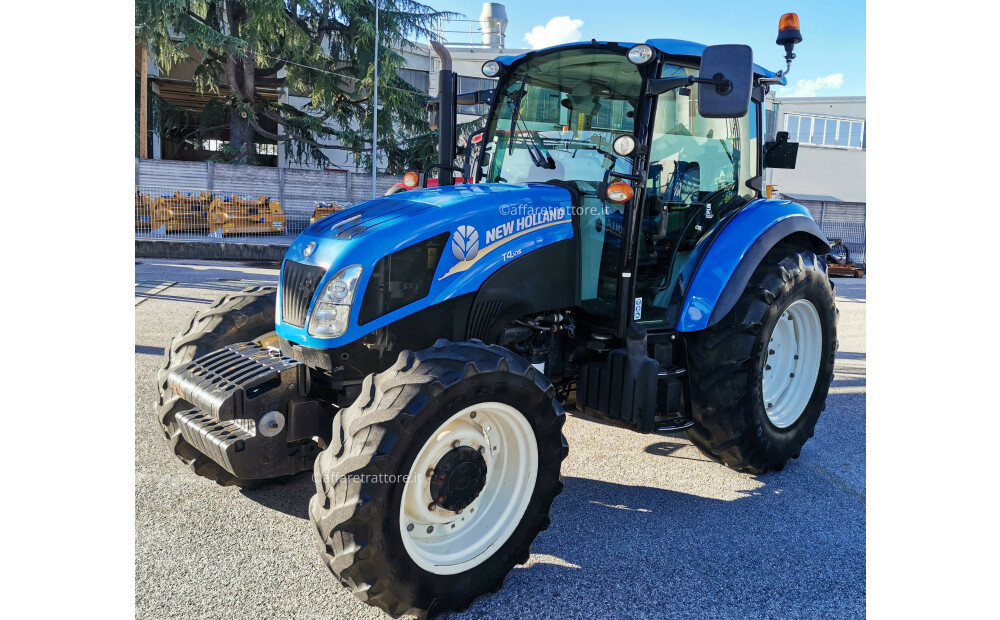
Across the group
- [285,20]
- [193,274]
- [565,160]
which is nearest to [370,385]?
[565,160]

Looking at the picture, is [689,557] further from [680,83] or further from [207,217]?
[207,217]

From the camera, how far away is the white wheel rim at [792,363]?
416cm

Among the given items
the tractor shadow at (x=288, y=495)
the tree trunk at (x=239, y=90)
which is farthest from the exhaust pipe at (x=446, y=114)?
the tree trunk at (x=239, y=90)

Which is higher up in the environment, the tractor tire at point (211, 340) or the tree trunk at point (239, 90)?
the tree trunk at point (239, 90)

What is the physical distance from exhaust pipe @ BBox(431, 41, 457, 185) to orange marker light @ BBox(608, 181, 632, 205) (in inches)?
46.0

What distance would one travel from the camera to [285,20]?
20547mm

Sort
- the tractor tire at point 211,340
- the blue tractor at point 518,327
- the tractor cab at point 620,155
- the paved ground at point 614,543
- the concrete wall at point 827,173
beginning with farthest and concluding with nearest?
the concrete wall at point 827,173, the tractor cab at point 620,155, the tractor tire at point 211,340, the paved ground at point 614,543, the blue tractor at point 518,327

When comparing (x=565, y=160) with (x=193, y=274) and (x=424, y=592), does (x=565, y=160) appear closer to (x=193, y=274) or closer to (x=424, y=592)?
(x=424, y=592)

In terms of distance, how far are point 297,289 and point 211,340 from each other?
0.73m

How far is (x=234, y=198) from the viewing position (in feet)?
56.7

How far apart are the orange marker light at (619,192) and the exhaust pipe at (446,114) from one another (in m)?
1.17

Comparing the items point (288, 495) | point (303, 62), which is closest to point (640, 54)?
point (288, 495)

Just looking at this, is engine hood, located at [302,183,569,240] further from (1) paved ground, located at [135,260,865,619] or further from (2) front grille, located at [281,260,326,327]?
(1) paved ground, located at [135,260,865,619]

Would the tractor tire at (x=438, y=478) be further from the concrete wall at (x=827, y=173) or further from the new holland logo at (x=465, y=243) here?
the concrete wall at (x=827, y=173)
